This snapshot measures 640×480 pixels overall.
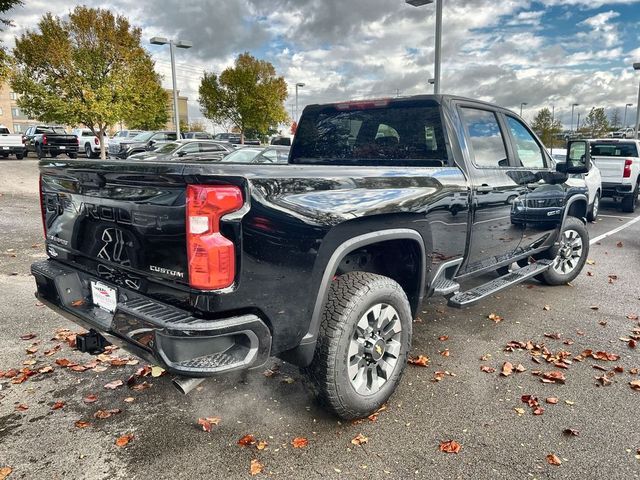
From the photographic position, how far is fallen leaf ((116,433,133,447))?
2736mm

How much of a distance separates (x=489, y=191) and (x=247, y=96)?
1628 inches

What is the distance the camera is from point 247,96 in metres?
42.5

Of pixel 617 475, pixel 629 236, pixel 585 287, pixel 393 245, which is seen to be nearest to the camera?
pixel 617 475

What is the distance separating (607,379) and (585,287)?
2.66 meters

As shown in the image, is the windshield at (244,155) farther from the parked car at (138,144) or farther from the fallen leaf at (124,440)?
the fallen leaf at (124,440)

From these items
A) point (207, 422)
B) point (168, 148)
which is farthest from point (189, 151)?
point (207, 422)

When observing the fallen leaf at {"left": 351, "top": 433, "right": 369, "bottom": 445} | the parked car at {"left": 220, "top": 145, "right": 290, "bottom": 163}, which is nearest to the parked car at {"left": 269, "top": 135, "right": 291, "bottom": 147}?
the parked car at {"left": 220, "top": 145, "right": 290, "bottom": 163}

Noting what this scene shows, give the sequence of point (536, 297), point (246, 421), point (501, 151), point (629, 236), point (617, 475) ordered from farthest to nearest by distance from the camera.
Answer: point (629, 236) → point (536, 297) → point (501, 151) → point (246, 421) → point (617, 475)

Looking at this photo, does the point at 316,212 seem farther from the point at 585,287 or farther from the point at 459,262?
the point at 585,287

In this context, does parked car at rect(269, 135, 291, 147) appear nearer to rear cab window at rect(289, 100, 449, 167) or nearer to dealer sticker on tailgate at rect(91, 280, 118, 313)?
rear cab window at rect(289, 100, 449, 167)

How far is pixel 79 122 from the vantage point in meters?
23.0

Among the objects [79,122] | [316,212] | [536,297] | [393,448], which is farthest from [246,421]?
[79,122]

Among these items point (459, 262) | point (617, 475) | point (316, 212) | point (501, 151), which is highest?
point (501, 151)

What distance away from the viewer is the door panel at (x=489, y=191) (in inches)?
150
